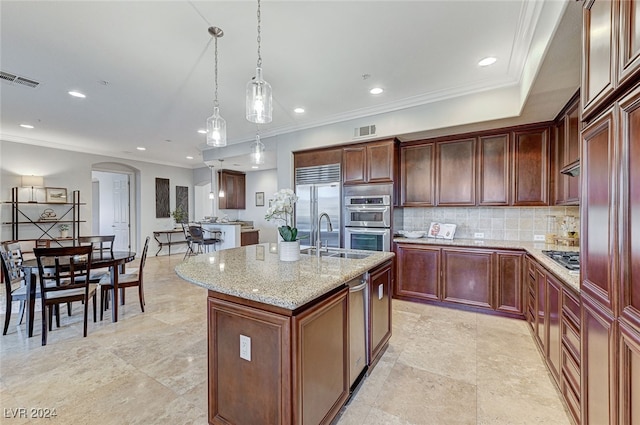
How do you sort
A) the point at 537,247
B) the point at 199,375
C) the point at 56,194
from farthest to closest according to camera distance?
the point at 56,194
the point at 537,247
the point at 199,375

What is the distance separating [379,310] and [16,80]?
15.5ft

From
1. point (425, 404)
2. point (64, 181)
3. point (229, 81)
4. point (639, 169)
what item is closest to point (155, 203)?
point (64, 181)

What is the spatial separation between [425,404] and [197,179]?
898 cm

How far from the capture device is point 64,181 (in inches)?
243

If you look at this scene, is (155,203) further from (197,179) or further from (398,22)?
(398,22)

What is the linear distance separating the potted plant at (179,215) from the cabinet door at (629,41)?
29.9 feet

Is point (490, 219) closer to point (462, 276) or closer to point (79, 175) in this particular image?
point (462, 276)

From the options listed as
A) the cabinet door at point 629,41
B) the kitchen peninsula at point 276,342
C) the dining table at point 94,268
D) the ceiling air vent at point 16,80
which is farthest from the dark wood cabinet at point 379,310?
the ceiling air vent at point 16,80

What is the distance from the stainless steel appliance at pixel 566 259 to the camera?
1939 millimetres

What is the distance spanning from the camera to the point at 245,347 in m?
1.45

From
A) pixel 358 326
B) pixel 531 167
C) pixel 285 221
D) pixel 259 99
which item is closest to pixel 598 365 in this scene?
pixel 358 326

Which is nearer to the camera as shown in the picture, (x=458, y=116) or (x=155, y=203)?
(x=458, y=116)

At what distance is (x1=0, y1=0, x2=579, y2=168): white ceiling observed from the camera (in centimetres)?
207

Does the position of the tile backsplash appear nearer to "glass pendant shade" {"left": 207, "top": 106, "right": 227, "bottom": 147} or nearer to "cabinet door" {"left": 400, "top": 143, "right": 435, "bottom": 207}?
"cabinet door" {"left": 400, "top": 143, "right": 435, "bottom": 207}
